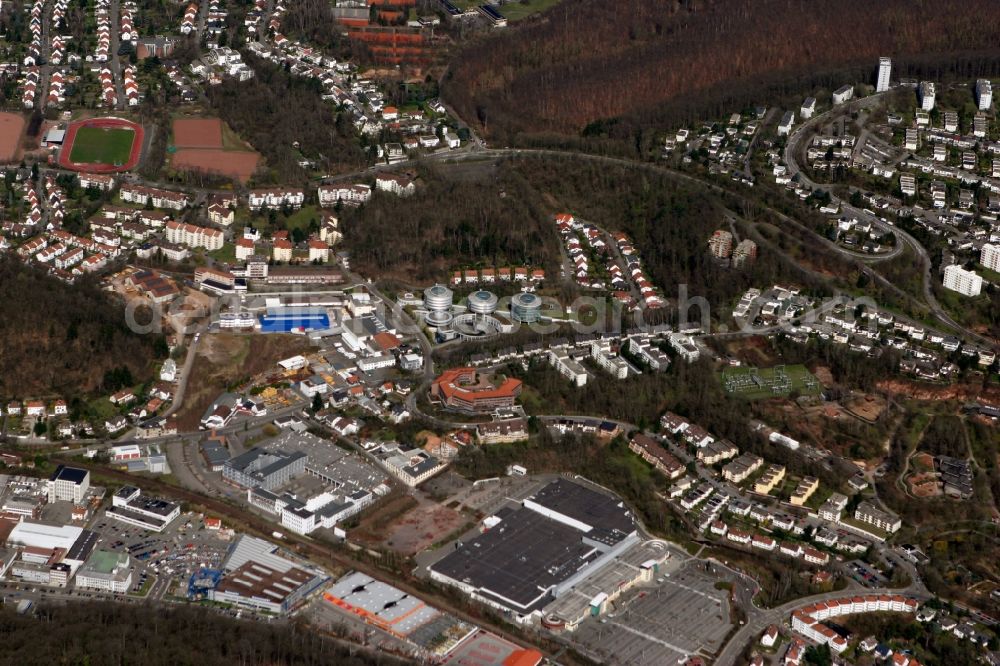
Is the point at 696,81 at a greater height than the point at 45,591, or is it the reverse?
the point at 696,81

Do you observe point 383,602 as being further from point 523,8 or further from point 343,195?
point 523,8

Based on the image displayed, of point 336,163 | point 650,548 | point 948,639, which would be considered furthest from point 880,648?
point 336,163

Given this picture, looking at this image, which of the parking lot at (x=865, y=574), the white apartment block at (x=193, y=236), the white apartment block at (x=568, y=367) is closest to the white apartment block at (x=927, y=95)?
the white apartment block at (x=568, y=367)

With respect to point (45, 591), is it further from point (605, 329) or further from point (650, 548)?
point (605, 329)

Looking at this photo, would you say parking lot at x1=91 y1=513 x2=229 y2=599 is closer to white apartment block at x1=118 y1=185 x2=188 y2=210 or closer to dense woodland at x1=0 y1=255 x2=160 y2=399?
dense woodland at x1=0 y1=255 x2=160 y2=399

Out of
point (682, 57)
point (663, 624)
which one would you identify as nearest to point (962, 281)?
point (663, 624)
